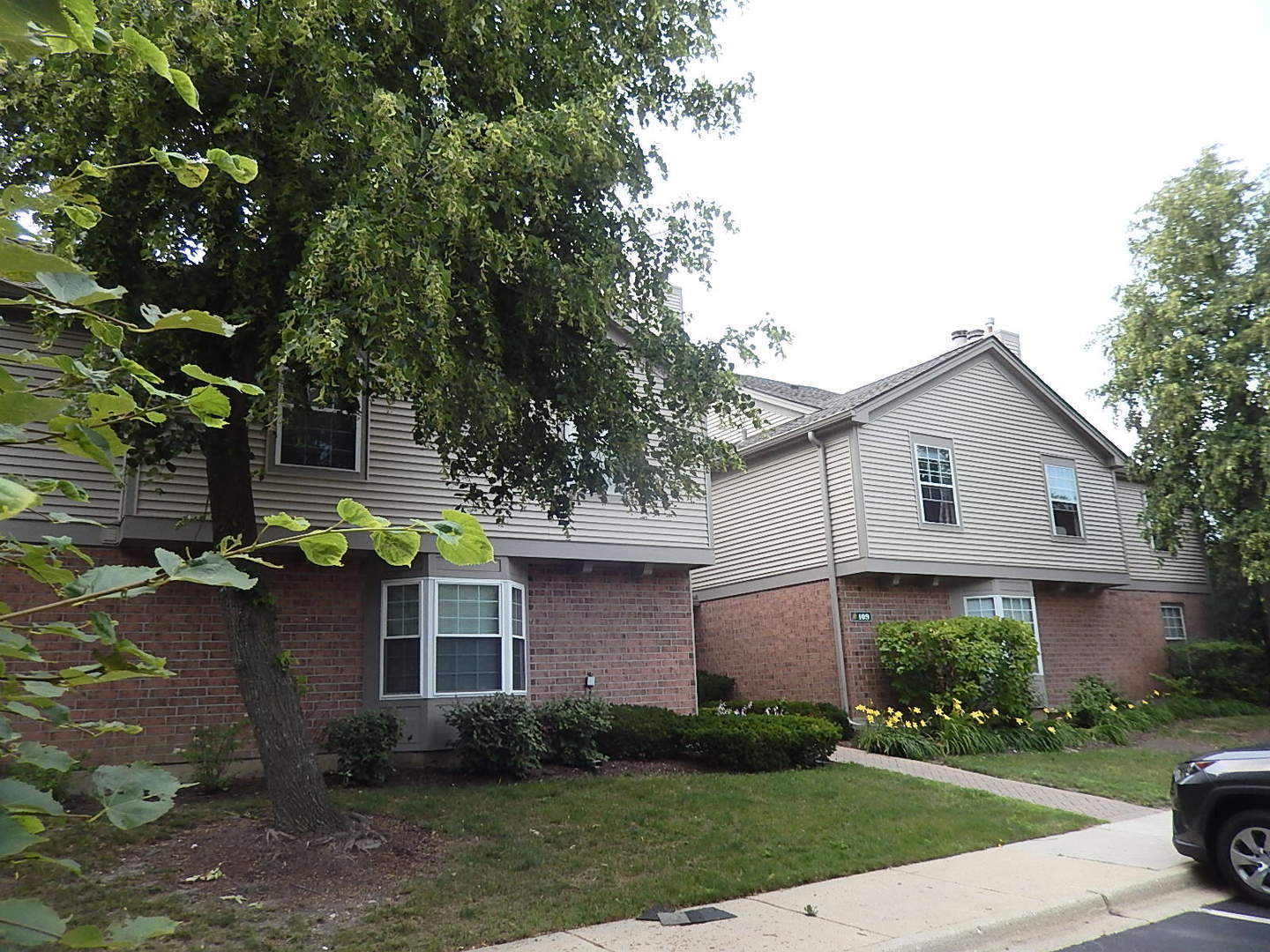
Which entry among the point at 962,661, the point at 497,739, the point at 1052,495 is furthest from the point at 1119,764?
the point at 497,739

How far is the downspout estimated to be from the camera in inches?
673

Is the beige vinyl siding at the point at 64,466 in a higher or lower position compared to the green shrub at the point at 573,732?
higher

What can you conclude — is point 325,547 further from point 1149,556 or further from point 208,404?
point 1149,556

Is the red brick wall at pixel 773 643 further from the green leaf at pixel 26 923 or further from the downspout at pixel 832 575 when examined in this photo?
the green leaf at pixel 26 923

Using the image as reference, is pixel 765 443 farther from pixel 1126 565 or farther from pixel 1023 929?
pixel 1023 929

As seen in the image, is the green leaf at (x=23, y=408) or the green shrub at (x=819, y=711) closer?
the green leaf at (x=23, y=408)

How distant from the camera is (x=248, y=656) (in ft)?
27.1

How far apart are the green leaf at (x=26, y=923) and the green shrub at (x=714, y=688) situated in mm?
18641

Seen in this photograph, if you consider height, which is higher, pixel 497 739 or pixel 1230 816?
pixel 497 739

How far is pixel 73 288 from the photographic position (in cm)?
131

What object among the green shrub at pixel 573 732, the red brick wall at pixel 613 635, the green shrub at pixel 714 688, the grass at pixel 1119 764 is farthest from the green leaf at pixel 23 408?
the green shrub at pixel 714 688

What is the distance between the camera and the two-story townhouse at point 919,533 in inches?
698

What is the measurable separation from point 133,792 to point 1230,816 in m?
8.82

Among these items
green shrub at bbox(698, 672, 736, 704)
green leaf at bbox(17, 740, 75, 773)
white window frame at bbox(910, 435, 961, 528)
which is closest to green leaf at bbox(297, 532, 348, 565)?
green leaf at bbox(17, 740, 75, 773)
